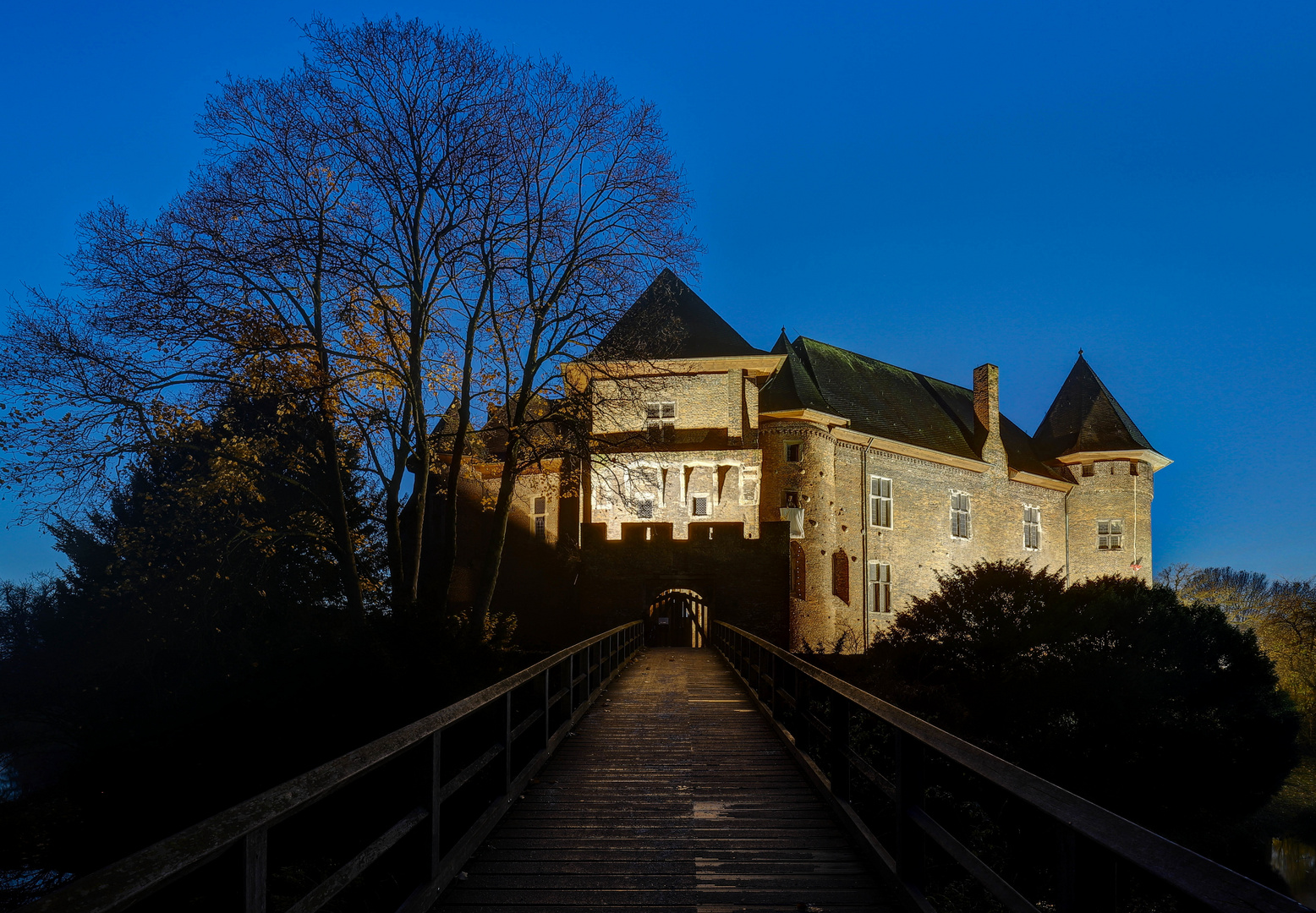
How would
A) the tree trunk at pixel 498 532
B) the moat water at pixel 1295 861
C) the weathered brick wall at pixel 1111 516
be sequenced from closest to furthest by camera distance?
the tree trunk at pixel 498 532 → the moat water at pixel 1295 861 → the weathered brick wall at pixel 1111 516

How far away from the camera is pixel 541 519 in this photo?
33.7 metres

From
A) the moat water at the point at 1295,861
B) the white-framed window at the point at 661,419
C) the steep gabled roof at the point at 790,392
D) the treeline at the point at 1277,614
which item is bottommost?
the moat water at the point at 1295,861

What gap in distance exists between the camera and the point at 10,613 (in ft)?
94.2

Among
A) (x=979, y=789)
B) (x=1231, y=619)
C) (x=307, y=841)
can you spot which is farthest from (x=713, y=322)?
(x=1231, y=619)

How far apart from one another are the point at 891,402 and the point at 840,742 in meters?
31.4

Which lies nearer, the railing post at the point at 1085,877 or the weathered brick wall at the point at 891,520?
the railing post at the point at 1085,877

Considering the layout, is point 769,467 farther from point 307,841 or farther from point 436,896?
point 436,896

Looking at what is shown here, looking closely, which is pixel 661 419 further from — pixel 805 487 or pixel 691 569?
pixel 805 487

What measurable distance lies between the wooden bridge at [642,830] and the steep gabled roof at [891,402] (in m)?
20.6

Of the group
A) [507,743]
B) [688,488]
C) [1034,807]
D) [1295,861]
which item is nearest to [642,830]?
[507,743]

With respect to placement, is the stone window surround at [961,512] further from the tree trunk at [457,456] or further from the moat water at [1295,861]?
the tree trunk at [457,456]

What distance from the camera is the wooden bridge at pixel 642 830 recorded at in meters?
2.40

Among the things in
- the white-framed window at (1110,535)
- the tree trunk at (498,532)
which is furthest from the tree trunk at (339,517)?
the white-framed window at (1110,535)

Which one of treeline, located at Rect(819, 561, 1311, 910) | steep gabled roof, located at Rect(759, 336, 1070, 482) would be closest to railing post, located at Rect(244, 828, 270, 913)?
treeline, located at Rect(819, 561, 1311, 910)
